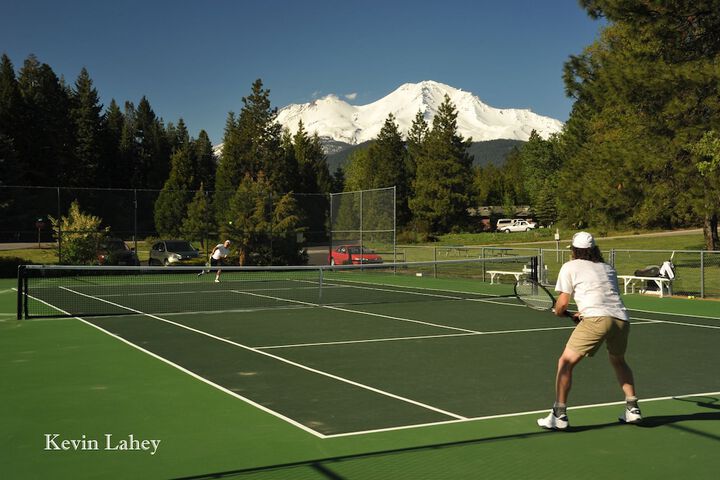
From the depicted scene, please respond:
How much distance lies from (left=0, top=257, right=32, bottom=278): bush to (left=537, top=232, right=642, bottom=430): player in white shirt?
1086 inches

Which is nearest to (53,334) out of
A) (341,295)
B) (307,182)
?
(341,295)

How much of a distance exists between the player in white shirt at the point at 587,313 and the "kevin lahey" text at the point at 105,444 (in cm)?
341

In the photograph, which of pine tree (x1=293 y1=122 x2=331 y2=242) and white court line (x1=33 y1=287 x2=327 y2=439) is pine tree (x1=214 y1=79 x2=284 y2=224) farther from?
white court line (x1=33 y1=287 x2=327 y2=439)

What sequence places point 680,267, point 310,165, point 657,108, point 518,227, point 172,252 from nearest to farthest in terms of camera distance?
point 657,108
point 172,252
point 680,267
point 518,227
point 310,165

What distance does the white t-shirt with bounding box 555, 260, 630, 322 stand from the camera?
21.6ft

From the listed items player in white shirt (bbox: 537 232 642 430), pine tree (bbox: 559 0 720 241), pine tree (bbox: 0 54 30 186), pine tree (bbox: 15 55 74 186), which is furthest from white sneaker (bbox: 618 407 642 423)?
pine tree (bbox: 15 55 74 186)

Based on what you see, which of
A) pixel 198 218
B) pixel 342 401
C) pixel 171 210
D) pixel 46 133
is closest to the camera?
pixel 342 401

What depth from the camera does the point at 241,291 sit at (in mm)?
23859

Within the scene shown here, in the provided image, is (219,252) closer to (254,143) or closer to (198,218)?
(198,218)

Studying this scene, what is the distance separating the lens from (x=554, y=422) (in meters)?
6.73

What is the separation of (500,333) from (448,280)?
14.9 metres

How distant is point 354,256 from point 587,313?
27.2 m

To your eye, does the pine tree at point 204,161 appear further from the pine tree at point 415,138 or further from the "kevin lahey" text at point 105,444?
the "kevin lahey" text at point 105,444

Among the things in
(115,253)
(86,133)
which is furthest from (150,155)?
(115,253)
